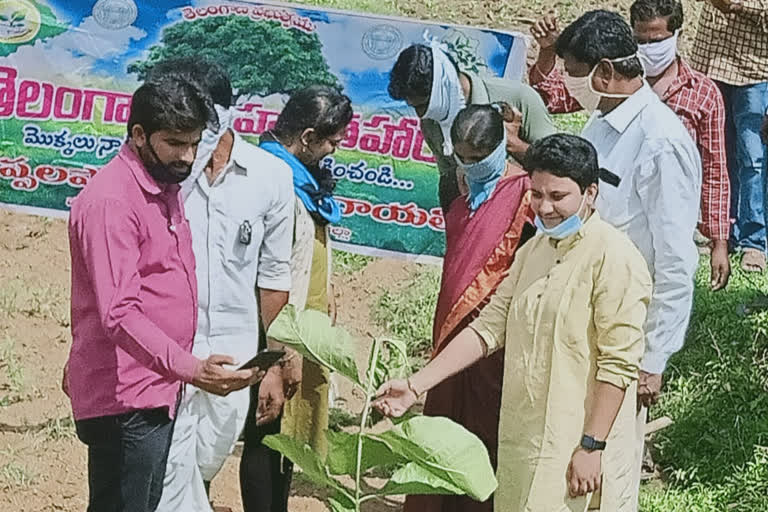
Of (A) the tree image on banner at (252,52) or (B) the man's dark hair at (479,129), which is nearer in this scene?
(B) the man's dark hair at (479,129)

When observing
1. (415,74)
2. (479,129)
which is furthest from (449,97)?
(479,129)

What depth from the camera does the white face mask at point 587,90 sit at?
367cm

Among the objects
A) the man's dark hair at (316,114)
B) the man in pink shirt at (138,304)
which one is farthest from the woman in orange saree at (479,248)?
the man in pink shirt at (138,304)

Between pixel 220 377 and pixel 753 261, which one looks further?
pixel 753 261

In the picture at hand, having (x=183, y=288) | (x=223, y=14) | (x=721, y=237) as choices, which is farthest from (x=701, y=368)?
(x=183, y=288)

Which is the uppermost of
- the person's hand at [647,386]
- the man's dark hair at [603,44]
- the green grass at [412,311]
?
the man's dark hair at [603,44]

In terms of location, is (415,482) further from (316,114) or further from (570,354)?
(316,114)

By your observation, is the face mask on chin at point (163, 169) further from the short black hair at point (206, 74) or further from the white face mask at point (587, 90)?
the white face mask at point (587, 90)

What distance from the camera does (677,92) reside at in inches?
187

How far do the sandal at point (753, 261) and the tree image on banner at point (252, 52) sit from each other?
2301mm

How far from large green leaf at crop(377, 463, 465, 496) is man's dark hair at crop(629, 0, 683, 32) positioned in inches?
99.5

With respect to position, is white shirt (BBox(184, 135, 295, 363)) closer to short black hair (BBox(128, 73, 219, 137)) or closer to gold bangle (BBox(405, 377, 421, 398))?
short black hair (BBox(128, 73, 219, 137))

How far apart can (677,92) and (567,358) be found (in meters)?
1.93

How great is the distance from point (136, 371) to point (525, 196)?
114cm
